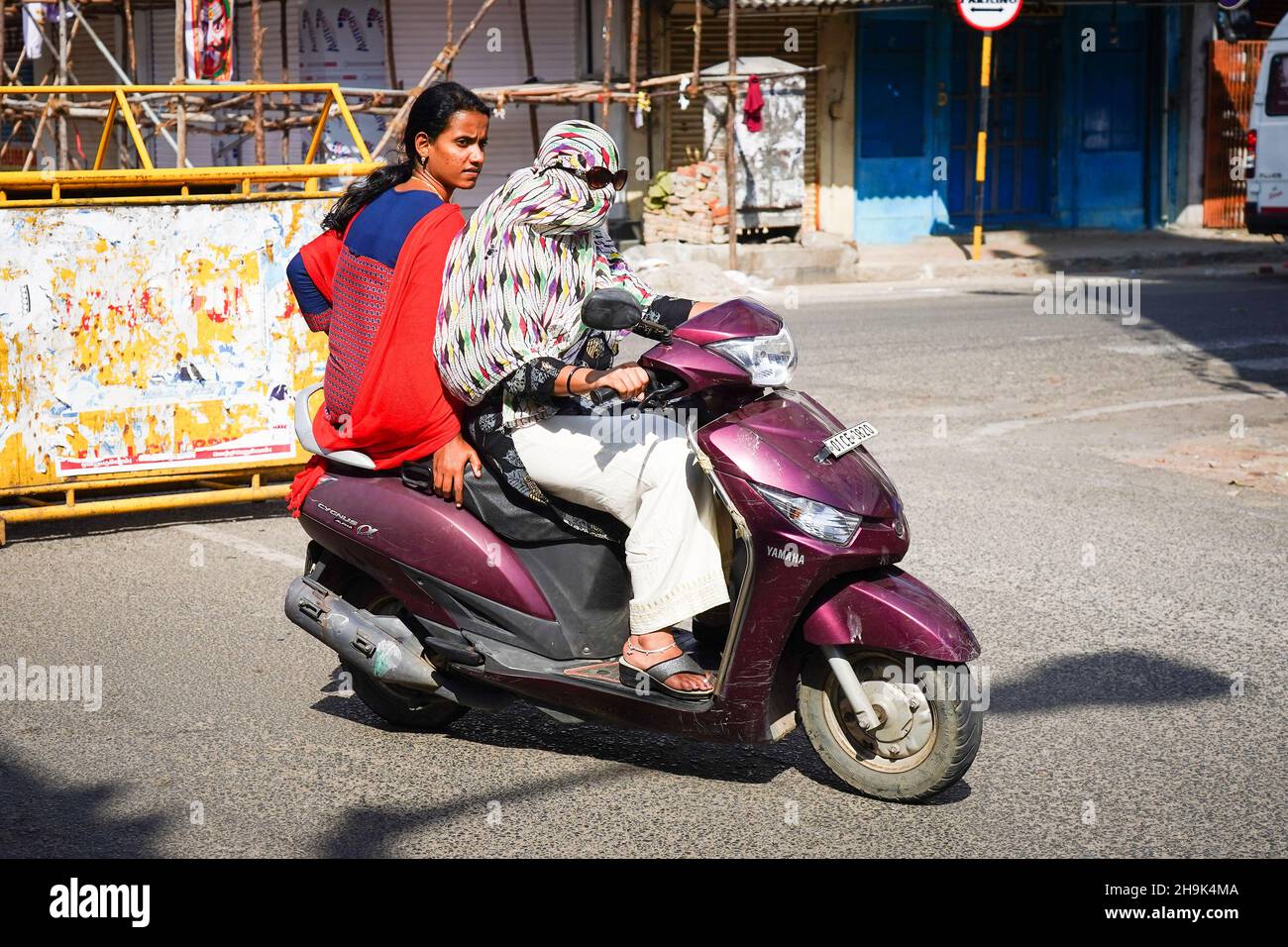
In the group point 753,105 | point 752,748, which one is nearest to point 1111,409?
point 752,748

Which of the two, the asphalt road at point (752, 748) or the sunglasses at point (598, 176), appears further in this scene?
the sunglasses at point (598, 176)

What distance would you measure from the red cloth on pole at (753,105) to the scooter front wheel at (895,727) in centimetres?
1426

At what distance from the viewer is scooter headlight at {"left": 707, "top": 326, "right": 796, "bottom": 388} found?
3.76 meters

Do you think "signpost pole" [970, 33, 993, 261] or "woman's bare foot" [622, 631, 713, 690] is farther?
"signpost pole" [970, 33, 993, 261]

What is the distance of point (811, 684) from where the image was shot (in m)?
4.05

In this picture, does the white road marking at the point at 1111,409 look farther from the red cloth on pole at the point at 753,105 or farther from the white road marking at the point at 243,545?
the red cloth on pole at the point at 753,105

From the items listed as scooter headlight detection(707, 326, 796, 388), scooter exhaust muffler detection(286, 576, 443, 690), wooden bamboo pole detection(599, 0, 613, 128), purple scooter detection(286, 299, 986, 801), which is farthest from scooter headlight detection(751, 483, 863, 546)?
wooden bamboo pole detection(599, 0, 613, 128)

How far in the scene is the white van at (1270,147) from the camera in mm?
17109

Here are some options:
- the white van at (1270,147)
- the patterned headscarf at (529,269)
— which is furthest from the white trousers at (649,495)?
the white van at (1270,147)

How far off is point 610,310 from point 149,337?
385 cm

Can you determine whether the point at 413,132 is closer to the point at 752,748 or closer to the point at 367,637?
the point at 367,637

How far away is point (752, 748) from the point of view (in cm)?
443

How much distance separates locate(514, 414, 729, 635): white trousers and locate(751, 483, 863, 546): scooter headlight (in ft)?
0.92

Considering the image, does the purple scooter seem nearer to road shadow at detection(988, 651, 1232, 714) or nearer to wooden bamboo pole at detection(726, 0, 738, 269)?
road shadow at detection(988, 651, 1232, 714)
